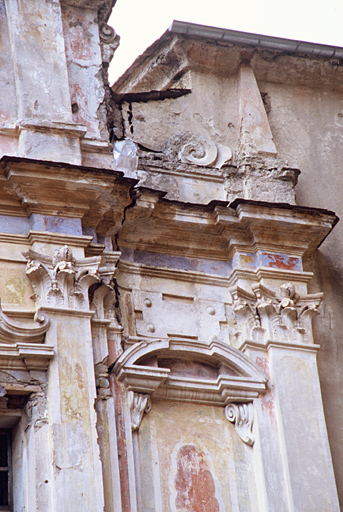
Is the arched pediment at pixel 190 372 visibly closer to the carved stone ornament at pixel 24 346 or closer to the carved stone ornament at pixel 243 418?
the carved stone ornament at pixel 243 418

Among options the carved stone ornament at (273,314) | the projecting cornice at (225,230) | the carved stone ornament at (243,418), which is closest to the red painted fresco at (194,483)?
the carved stone ornament at (243,418)

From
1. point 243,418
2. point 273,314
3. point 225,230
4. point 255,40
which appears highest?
point 255,40

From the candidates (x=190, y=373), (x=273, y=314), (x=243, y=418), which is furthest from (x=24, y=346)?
(x=273, y=314)

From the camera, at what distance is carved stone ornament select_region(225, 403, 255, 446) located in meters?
8.55

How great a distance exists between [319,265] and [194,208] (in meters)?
1.25

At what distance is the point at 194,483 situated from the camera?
8320 millimetres

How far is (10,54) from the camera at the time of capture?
9547 mm

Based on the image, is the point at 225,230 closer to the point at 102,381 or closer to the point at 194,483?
the point at 102,381

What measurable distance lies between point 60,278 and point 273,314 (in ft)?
5.56

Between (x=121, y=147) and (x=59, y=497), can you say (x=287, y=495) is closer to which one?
(x=59, y=497)

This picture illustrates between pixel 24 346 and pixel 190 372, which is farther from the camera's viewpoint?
pixel 190 372

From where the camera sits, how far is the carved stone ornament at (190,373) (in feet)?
27.6

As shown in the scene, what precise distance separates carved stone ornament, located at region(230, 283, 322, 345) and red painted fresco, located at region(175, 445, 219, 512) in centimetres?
100

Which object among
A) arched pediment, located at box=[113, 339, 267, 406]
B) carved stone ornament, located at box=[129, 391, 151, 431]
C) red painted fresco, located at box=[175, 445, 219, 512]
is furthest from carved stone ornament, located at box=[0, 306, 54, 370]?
red painted fresco, located at box=[175, 445, 219, 512]
